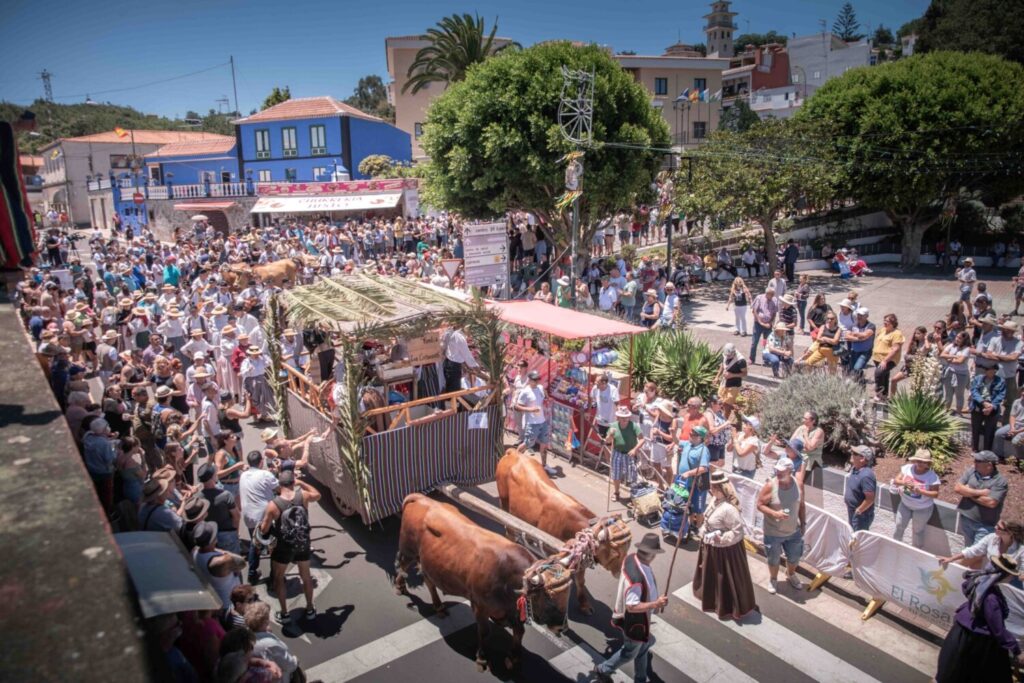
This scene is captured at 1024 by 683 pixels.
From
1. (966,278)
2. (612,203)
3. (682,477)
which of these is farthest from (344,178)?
(682,477)

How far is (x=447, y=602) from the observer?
24.8ft

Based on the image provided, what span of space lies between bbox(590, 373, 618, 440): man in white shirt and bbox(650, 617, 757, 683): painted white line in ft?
13.3

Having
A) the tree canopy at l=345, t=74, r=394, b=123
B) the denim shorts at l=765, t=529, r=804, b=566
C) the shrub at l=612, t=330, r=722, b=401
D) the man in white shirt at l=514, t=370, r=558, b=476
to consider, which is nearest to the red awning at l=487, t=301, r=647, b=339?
the man in white shirt at l=514, t=370, r=558, b=476

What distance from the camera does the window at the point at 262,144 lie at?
5081 centimetres

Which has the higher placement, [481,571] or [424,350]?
[424,350]

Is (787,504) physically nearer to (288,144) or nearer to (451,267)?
(451,267)

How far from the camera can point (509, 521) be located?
23.5 feet

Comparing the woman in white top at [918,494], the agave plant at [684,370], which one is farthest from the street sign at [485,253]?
the woman in white top at [918,494]

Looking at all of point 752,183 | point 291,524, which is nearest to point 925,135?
point 752,183

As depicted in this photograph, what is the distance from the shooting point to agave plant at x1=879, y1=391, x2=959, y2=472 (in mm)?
10375

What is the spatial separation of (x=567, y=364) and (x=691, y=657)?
640 cm

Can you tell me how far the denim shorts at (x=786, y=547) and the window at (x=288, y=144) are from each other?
162 feet

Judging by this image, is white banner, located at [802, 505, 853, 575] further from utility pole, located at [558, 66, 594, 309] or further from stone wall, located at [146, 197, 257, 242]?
stone wall, located at [146, 197, 257, 242]

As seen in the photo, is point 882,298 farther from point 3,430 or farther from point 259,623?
point 3,430
